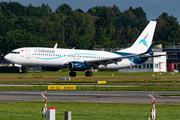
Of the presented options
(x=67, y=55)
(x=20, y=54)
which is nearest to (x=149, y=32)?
(x=67, y=55)

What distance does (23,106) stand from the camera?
75.1ft

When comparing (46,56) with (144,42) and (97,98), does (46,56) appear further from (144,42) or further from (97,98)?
(97,98)

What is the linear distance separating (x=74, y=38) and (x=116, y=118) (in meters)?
183

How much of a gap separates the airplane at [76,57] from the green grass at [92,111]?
3000 cm

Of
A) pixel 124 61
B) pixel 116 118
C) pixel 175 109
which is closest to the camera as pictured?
pixel 116 118

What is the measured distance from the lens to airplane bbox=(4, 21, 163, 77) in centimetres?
5397

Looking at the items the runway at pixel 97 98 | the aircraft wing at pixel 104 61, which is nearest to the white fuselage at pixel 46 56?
the aircraft wing at pixel 104 61

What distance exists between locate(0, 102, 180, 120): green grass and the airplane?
30.0 meters

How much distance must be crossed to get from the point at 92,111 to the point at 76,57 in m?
37.4

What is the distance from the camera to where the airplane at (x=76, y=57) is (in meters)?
54.0

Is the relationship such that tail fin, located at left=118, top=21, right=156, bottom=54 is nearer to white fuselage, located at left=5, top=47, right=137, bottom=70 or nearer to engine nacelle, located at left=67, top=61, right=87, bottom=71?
white fuselage, located at left=5, top=47, right=137, bottom=70

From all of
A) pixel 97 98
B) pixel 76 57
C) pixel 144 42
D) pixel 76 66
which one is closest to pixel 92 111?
pixel 97 98

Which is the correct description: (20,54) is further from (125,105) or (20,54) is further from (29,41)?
(29,41)

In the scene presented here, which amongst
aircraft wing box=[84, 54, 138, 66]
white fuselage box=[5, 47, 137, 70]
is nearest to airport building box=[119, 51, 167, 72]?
aircraft wing box=[84, 54, 138, 66]
